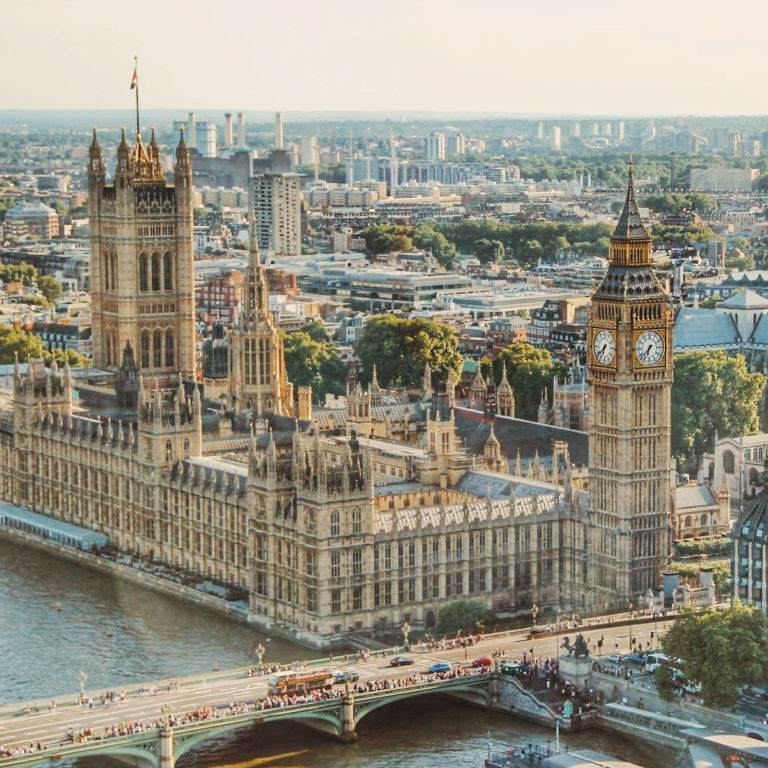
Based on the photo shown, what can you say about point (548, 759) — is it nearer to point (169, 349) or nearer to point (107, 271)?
point (169, 349)

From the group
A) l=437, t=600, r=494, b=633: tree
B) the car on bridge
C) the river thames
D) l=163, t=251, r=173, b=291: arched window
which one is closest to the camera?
the river thames

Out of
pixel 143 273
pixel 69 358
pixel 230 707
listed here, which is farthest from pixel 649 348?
pixel 69 358

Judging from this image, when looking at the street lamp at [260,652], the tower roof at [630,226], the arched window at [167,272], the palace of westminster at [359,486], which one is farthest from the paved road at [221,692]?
the arched window at [167,272]

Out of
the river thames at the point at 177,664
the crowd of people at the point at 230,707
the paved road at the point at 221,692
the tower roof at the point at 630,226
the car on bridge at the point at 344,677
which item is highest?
the tower roof at the point at 630,226

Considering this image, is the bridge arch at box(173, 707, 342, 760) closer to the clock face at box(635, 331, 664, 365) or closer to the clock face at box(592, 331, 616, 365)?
the clock face at box(592, 331, 616, 365)

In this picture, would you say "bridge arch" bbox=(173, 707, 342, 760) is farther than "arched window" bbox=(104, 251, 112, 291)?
No

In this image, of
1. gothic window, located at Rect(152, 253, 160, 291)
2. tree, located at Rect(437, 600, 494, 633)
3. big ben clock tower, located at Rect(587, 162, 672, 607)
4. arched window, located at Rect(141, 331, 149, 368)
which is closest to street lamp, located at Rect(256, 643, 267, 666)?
tree, located at Rect(437, 600, 494, 633)

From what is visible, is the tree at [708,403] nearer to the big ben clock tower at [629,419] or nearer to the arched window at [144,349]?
the arched window at [144,349]

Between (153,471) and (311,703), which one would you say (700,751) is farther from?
(153,471)
